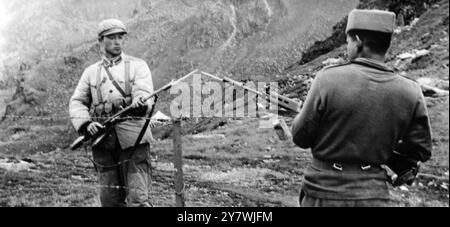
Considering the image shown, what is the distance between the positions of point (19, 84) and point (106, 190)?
274ft

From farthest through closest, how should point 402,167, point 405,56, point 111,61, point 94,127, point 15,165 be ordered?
point 405,56 < point 15,165 < point 111,61 < point 94,127 < point 402,167

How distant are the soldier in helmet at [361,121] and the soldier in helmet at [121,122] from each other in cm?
271

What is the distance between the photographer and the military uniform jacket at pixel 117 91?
621 centimetres

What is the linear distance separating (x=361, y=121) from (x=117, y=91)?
3.44m

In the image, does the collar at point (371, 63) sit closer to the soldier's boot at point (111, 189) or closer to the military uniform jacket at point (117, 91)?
the military uniform jacket at point (117, 91)

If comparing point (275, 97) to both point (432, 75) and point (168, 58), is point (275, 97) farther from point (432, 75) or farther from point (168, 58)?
point (168, 58)

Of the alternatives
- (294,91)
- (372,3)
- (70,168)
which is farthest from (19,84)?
(70,168)

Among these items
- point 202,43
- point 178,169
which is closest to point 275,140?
point 178,169

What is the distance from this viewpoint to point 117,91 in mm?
6285

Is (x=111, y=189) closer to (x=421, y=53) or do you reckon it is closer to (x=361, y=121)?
(x=361, y=121)

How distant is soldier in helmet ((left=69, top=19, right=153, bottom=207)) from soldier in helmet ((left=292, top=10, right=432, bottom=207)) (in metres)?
2.71

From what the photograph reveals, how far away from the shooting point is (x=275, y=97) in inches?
197

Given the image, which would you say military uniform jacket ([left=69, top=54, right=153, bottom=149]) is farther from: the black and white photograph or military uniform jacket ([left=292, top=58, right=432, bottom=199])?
military uniform jacket ([left=292, top=58, right=432, bottom=199])

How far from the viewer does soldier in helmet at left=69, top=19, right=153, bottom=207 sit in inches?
244
